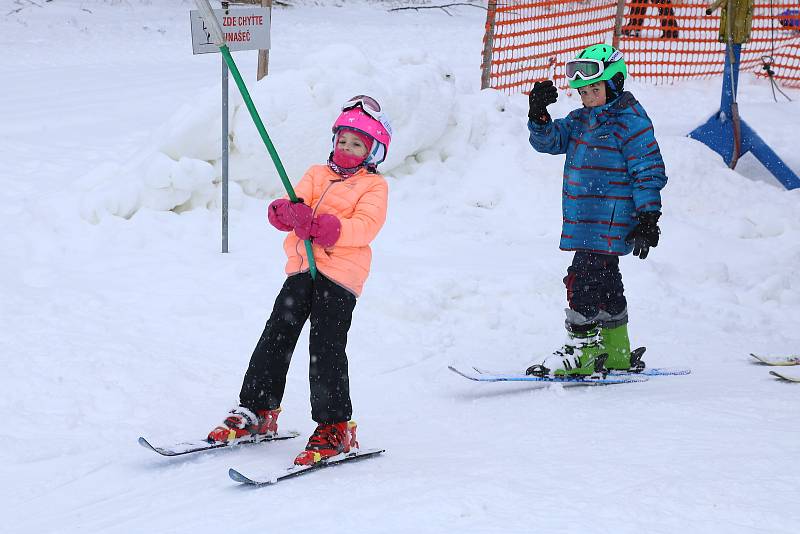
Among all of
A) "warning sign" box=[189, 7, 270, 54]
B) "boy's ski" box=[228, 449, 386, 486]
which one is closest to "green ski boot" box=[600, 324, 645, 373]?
"boy's ski" box=[228, 449, 386, 486]

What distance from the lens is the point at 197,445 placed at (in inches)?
156

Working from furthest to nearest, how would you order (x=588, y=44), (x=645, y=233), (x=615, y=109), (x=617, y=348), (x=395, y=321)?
(x=588, y=44)
(x=395, y=321)
(x=617, y=348)
(x=615, y=109)
(x=645, y=233)

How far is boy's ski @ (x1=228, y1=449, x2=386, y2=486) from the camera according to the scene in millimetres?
3438

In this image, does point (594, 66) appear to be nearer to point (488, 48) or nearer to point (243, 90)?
point (243, 90)

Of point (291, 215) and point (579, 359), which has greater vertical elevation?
point (291, 215)

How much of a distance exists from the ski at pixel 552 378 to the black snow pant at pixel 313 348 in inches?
48.1

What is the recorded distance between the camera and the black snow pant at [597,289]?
520 cm

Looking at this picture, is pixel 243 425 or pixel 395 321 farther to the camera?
pixel 395 321

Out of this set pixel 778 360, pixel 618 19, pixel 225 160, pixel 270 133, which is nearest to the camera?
pixel 778 360

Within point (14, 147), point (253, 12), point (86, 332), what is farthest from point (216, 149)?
point (86, 332)

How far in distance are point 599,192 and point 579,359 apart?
0.95 m

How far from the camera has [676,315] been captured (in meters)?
6.82

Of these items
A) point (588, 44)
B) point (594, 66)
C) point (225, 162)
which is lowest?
point (225, 162)

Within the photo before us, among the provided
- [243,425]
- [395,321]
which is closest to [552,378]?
[395,321]
